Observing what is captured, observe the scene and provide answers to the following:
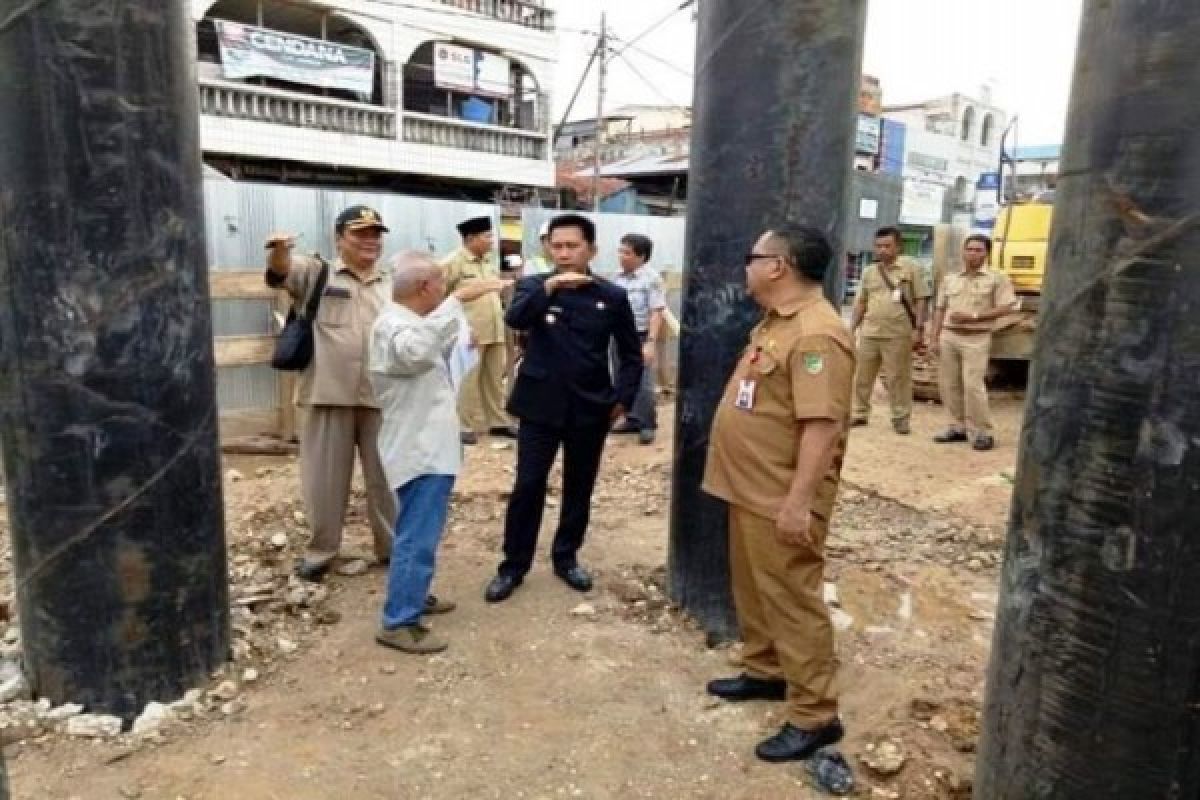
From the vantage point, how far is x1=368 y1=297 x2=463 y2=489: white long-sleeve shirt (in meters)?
3.27

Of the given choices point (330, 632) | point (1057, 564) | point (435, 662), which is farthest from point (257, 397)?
point (1057, 564)

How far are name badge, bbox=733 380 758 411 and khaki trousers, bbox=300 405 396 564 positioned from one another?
185 cm

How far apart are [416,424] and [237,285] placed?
382 cm

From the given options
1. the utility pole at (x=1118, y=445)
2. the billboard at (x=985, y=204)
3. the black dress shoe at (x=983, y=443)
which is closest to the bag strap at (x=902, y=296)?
the black dress shoe at (x=983, y=443)

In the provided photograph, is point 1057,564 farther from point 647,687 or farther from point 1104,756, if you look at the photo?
point 647,687

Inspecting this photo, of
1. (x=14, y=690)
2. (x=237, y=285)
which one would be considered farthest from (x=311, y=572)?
(x=237, y=285)

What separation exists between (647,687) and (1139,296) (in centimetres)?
215

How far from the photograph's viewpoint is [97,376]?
271 centimetres

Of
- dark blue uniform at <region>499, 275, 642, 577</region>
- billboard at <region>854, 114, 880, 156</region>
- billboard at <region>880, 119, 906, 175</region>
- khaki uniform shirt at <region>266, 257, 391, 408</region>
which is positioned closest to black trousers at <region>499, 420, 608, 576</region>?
dark blue uniform at <region>499, 275, 642, 577</region>

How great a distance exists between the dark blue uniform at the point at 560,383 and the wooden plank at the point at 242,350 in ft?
11.2

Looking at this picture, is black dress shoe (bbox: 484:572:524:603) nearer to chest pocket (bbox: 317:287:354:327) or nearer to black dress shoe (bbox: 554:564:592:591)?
black dress shoe (bbox: 554:564:592:591)

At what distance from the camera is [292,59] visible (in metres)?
17.4

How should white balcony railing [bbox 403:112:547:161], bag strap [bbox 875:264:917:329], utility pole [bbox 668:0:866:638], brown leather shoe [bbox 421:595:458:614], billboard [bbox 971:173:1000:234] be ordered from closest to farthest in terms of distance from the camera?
utility pole [bbox 668:0:866:638]
brown leather shoe [bbox 421:595:458:614]
bag strap [bbox 875:264:917:329]
billboard [bbox 971:173:1000:234]
white balcony railing [bbox 403:112:547:161]

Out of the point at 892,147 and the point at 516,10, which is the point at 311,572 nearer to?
the point at 516,10
